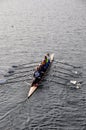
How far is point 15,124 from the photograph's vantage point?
1177 inches

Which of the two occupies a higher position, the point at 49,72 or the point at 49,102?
the point at 49,72

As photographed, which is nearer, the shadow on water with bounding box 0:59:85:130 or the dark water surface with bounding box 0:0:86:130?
the shadow on water with bounding box 0:59:85:130

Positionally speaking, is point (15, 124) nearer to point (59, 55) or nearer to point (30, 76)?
point (30, 76)

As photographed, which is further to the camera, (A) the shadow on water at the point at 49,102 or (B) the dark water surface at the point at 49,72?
(B) the dark water surface at the point at 49,72

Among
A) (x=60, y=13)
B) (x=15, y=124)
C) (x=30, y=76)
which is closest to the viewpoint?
(x=15, y=124)

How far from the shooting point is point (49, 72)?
42625 mm

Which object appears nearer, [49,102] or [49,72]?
[49,102]

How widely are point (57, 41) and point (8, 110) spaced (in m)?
30.0

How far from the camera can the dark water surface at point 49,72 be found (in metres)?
31.3

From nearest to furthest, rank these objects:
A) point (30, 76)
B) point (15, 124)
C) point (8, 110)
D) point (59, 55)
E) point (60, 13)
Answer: point (15, 124), point (8, 110), point (30, 76), point (59, 55), point (60, 13)

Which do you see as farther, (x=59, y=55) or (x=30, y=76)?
(x=59, y=55)

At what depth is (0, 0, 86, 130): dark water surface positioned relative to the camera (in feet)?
103

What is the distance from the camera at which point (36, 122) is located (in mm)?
30812

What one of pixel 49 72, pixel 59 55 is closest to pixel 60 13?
pixel 59 55
